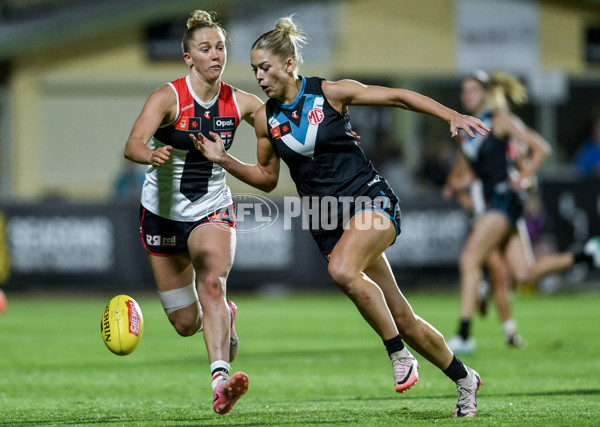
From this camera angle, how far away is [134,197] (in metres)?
17.8

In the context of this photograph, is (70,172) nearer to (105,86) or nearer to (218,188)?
(105,86)

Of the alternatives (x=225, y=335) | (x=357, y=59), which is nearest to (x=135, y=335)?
(x=225, y=335)

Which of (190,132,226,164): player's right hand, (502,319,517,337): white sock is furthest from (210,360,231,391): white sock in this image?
(502,319,517,337): white sock

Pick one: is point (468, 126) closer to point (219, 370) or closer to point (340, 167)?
point (340, 167)

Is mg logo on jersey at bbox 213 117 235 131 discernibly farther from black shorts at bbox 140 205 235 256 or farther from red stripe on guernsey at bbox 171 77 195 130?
black shorts at bbox 140 205 235 256

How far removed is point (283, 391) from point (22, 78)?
14610 mm

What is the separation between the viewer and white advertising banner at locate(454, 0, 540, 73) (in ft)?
73.0

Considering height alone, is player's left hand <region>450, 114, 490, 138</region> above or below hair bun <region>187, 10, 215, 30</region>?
below

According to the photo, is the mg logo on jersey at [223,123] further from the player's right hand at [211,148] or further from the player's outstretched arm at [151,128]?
the player's right hand at [211,148]

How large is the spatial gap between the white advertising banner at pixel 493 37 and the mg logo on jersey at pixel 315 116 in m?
16.5

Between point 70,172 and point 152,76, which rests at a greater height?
point 152,76

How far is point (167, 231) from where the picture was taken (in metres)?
7.16

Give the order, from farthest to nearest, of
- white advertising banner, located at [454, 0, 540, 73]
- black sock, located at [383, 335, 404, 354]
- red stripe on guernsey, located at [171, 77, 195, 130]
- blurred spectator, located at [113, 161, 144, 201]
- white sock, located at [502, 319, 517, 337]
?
1. white advertising banner, located at [454, 0, 540, 73]
2. blurred spectator, located at [113, 161, 144, 201]
3. white sock, located at [502, 319, 517, 337]
4. red stripe on guernsey, located at [171, 77, 195, 130]
5. black sock, located at [383, 335, 404, 354]

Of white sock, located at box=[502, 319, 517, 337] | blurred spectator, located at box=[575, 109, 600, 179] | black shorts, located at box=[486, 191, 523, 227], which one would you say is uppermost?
black shorts, located at box=[486, 191, 523, 227]
